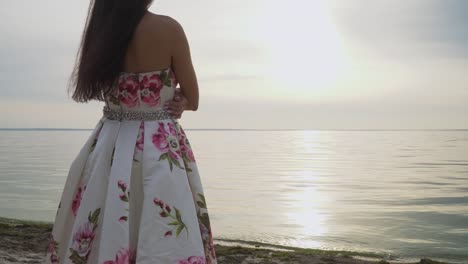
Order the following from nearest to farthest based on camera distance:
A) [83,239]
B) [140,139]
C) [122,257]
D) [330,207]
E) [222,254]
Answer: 1. [122,257]
2. [83,239]
3. [140,139]
4. [222,254]
5. [330,207]

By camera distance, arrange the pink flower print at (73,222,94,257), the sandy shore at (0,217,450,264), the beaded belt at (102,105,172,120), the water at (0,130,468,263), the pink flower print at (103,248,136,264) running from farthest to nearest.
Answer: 1. the water at (0,130,468,263)
2. the sandy shore at (0,217,450,264)
3. the beaded belt at (102,105,172,120)
4. the pink flower print at (73,222,94,257)
5. the pink flower print at (103,248,136,264)

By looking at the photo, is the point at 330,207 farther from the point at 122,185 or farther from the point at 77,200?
the point at 122,185

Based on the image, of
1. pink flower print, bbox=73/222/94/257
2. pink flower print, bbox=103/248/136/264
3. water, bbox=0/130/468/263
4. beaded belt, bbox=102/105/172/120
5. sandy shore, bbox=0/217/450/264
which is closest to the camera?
pink flower print, bbox=103/248/136/264

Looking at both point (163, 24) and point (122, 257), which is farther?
point (163, 24)

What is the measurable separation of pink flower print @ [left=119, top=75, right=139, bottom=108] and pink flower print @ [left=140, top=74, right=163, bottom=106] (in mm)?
39

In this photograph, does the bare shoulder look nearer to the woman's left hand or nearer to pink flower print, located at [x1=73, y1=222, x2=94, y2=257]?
the woman's left hand

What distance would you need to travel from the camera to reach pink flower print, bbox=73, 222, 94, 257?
288 centimetres

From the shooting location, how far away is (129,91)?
2980mm

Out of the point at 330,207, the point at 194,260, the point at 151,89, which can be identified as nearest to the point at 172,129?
the point at 151,89

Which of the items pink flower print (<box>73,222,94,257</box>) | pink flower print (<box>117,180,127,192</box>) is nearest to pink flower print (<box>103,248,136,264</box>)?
pink flower print (<box>73,222,94,257</box>)

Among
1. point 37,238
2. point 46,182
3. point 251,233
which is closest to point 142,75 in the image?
point 37,238

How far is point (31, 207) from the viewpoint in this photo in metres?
12.9

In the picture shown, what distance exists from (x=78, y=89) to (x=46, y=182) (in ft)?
54.6

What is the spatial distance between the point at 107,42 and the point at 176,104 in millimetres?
509
